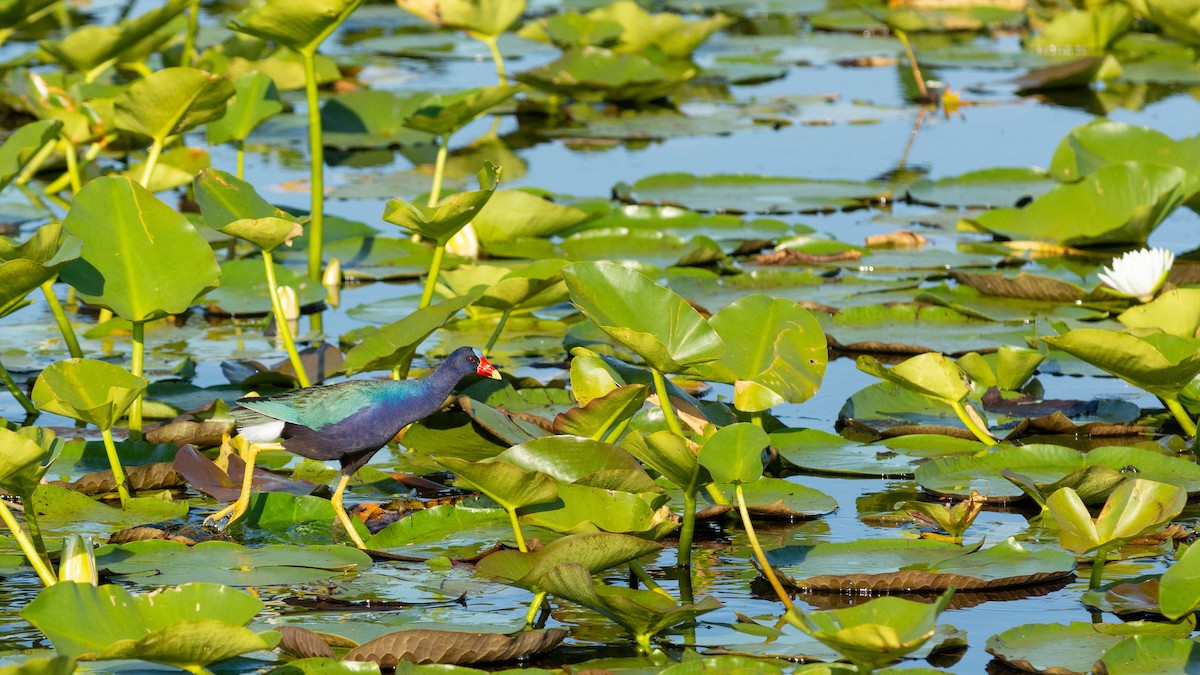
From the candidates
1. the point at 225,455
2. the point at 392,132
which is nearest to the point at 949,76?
the point at 392,132

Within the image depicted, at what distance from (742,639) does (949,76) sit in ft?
27.2

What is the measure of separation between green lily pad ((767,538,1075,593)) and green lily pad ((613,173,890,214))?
3.39 metres

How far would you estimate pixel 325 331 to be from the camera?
512cm

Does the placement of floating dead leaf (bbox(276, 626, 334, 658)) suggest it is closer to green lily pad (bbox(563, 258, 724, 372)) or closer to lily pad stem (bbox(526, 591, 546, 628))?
lily pad stem (bbox(526, 591, 546, 628))

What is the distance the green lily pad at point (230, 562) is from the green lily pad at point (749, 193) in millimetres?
3622

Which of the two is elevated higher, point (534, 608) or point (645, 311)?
point (645, 311)

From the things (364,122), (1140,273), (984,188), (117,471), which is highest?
(1140,273)

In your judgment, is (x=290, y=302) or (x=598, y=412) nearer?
(x=598, y=412)

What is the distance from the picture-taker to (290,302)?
5.07 metres

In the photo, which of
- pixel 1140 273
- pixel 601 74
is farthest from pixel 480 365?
pixel 601 74

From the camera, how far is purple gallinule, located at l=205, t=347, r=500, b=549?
131 inches

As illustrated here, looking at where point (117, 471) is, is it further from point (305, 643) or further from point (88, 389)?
point (305, 643)

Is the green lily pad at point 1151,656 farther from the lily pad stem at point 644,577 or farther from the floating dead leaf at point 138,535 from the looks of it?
the floating dead leaf at point 138,535

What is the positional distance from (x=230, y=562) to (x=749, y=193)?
4038mm
